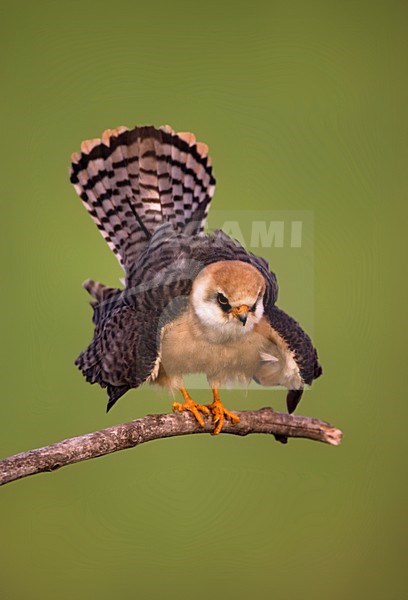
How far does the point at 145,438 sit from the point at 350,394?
107cm

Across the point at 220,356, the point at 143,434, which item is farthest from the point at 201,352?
the point at 143,434

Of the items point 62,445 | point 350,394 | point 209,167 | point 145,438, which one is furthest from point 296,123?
point 62,445

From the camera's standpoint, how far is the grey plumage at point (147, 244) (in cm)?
217

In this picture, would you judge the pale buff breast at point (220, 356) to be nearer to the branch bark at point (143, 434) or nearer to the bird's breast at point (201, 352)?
the bird's breast at point (201, 352)

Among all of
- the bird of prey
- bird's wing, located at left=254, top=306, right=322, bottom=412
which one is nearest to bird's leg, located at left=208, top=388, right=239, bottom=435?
the bird of prey

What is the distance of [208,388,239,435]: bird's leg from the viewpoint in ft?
7.50

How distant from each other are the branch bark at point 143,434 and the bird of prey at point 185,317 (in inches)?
1.8

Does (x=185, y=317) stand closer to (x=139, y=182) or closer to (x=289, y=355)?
(x=289, y=355)

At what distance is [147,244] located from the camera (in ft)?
8.22

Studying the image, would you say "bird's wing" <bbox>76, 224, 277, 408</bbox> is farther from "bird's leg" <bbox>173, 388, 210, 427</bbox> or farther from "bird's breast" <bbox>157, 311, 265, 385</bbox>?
"bird's leg" <bbox>173, 388, 210, 427</bbox>

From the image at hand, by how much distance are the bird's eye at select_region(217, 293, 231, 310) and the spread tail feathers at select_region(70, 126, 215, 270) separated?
0.53 metres

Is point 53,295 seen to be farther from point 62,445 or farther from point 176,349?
point 62,445

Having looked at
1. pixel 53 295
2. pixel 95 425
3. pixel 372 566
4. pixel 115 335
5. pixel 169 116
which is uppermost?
pixel 169 116

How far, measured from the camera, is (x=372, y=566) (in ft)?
9.18
